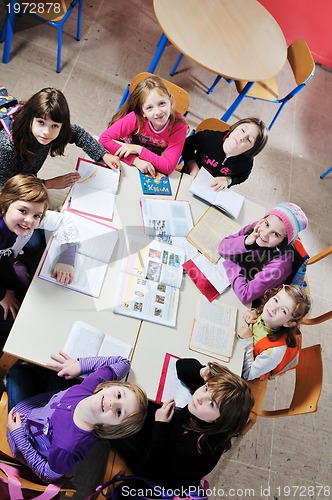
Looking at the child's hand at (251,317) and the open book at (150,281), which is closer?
the open book at (150,281)

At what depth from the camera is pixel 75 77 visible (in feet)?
11.9

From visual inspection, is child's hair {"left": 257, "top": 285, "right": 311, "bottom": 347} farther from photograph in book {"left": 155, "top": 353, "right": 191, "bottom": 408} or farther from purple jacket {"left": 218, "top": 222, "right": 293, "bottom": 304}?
photograph in book {"left": 155, "top": 353, "right": 191, "bottom": 408}

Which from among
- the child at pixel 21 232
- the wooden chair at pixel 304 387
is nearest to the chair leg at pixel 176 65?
the child at pixel 21 232

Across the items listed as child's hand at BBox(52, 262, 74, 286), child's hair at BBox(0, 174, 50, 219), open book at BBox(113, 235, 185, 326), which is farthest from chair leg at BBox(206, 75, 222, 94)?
child's hand at BBox(52, 262, 74, 286)

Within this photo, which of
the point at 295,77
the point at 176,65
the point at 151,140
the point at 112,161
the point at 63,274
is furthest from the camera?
the point at 176,65

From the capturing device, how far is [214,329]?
2.08 metres

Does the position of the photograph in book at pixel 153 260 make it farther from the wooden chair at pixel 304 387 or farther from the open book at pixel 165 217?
the wooden chair at pixel 304 387

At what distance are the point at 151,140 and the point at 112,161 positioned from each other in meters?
0.36

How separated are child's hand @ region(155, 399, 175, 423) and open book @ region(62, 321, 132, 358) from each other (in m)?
0.26

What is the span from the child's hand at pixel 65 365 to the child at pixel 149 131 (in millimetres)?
1147

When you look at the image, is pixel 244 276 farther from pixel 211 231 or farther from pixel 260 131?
pixel 260 131

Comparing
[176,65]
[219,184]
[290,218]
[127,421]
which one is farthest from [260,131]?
[176,65]

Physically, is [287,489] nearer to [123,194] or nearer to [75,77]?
[123,194]

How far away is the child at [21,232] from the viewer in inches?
71.7
